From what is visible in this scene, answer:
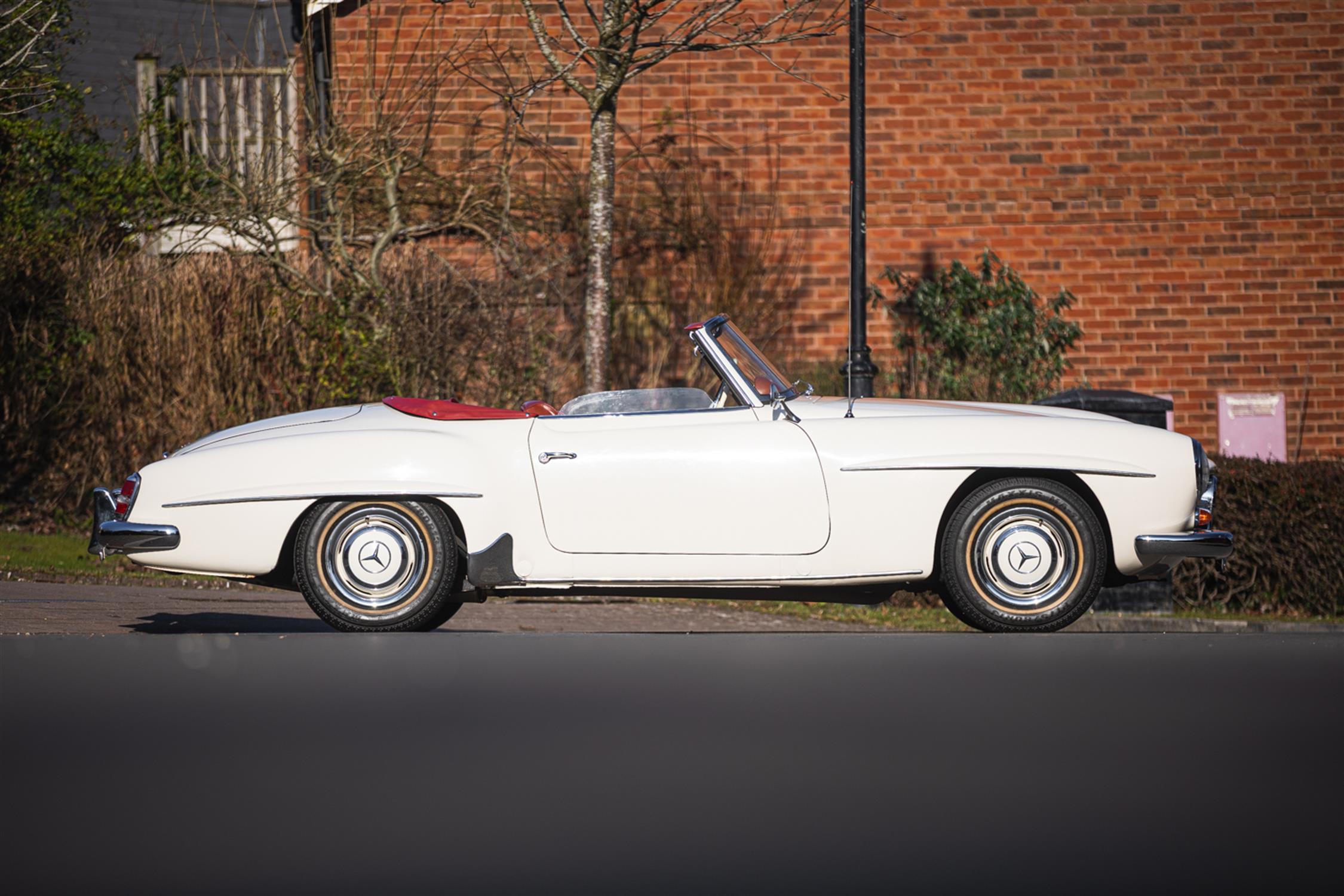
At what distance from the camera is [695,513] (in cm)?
583

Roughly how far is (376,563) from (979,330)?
29.2ft

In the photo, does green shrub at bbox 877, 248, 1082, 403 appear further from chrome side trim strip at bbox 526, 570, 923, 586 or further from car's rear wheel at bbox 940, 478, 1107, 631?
chrome side trim strip at bbox 526, 570, 923, 586

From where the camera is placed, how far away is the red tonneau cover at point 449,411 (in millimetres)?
6195

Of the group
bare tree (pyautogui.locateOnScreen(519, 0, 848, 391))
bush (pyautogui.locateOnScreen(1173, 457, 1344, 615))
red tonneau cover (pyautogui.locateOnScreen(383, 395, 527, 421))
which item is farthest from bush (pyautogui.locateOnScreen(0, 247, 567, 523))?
red tonneau cover (pyautogui.locateOnScreen(383, 395, 527, 421))

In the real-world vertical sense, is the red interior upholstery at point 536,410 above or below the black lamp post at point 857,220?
below

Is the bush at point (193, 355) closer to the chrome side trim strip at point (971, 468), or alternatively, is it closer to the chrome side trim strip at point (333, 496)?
the chrome side trim strip at point (333, 496)

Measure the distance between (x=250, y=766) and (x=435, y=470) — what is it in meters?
1.97

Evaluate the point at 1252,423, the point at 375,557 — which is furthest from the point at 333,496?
the point at 1252,423

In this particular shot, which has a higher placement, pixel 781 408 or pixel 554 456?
pixel 781 408

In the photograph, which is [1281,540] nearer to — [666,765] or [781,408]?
[781,408]

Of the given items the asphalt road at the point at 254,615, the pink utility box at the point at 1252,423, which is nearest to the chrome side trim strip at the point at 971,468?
the asphalt road at the point at 254,615

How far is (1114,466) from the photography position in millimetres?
5844

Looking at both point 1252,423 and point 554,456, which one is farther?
point 1252,423

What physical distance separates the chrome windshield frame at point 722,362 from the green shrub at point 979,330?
722cm
